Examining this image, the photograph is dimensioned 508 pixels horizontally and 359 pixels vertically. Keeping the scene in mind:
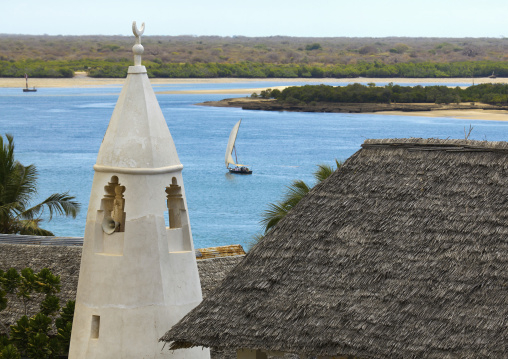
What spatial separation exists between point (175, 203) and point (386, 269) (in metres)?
3.50

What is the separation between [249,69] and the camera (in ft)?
534

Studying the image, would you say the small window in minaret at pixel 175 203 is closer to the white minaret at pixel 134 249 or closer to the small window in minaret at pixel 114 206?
the white minaret at pixel 134 249

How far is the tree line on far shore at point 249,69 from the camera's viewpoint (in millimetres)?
150938

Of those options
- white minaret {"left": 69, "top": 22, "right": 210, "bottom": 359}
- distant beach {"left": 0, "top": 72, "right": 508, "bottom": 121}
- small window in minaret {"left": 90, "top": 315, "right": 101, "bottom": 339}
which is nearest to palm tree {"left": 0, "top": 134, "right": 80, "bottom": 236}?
white minaret {"left": 69, "top": 22, "right": 210, "bottom": 359}

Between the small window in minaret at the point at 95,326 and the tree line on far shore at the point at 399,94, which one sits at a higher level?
the small window in minaret at the point at 95,326

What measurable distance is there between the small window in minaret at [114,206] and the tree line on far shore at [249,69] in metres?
137

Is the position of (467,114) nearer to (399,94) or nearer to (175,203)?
(399,94)

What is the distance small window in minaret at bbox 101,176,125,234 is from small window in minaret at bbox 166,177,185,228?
0.66 meters

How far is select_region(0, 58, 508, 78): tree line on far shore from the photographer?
495 ft

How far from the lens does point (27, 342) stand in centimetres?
1470

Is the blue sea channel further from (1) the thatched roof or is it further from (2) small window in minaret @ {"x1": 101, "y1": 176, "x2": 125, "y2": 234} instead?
(1) the thatched roof

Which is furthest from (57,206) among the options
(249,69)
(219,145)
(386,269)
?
(249,69)

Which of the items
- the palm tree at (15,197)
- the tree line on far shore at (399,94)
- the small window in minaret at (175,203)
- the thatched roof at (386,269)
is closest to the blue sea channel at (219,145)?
the tree line on far shore at (399,94)

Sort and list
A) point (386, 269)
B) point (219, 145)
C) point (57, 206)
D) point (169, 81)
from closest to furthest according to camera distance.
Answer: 1. point (386, 269)
2. point (57, 206)
3. point (219, 145)
4. point (169, 81)
